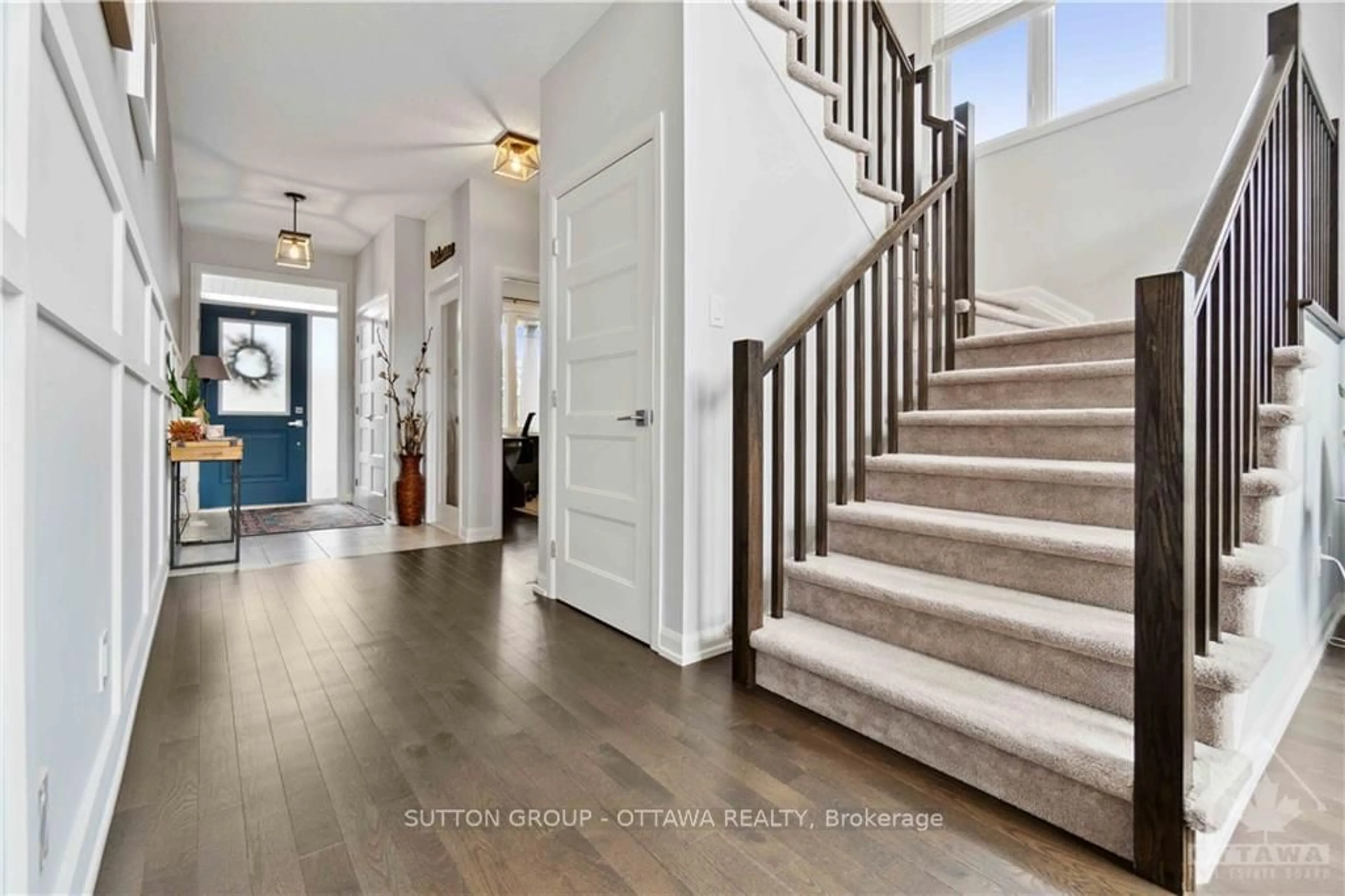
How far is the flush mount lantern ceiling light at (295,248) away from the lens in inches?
192

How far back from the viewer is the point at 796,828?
4.38ft

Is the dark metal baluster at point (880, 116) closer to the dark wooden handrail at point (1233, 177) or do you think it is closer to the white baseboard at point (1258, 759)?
the dark wooden handrail at point (1233, 177)

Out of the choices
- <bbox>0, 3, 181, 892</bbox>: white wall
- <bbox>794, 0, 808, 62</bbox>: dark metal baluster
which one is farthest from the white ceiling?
<bbox>0, 3, 181, 892</bbox>: white wall

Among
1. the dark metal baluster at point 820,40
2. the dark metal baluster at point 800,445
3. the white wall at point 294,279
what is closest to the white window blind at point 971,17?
the dark metal baluster at point 820,40

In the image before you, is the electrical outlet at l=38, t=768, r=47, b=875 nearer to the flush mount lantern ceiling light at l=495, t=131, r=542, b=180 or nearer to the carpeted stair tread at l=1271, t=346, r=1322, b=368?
the carpeted stair tread at l=1271, t=346, r=1322, b=368

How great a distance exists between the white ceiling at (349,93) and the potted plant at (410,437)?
1391 mm

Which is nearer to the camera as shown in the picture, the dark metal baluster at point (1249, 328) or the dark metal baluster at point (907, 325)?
the dark metal baluster at point (1249, 328)

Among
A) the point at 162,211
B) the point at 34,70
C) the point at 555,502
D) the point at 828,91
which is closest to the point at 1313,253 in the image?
the point at 828,91

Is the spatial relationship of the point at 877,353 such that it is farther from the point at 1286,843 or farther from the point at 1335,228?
the point at 1335,228

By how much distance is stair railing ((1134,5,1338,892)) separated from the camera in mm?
1155

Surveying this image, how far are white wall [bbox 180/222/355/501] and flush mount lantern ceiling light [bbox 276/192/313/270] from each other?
51.8 inches

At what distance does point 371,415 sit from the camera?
20.4 ft

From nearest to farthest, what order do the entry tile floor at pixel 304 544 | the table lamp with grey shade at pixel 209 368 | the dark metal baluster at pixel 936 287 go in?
the dark metal baluster at pixel 936 287
the entry tile floor at pixel 304 544
the table lamp with grey shade at pixel 209 368

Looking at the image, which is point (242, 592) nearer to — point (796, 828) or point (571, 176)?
point (571, 176)
